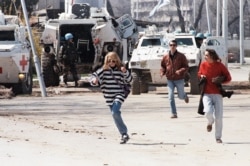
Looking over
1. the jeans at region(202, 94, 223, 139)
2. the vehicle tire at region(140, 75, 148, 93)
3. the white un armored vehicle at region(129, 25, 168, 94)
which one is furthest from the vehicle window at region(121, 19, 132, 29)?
the jeans at region(202, 94, 223, 139)

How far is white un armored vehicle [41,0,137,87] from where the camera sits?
31484 millimetres

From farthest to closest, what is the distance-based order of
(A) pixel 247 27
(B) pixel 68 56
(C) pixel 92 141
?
(A) pixel 247 27 → (B) pixel 68 56 → (C) pixel 92 141

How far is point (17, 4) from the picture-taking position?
186 ft

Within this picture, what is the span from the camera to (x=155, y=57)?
28.2 m

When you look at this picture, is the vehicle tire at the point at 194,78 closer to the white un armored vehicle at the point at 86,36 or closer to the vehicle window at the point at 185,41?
the vehicle window at the point at 185,41

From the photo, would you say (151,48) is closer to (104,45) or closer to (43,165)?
(104,45)

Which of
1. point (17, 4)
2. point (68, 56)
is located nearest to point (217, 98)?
point (68, 56)

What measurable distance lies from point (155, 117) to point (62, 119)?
2.05 meters

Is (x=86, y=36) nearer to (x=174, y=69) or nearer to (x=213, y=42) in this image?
(x=213, y=42)

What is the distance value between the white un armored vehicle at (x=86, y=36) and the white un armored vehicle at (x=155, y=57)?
1.47 metres

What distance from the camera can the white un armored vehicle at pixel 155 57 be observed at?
91.9 feet

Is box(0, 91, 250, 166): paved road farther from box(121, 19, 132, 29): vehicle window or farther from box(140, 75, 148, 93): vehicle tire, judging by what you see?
box(121, 19, 132, 29): vehicle window

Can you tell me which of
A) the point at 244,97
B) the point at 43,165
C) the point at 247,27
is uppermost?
the point at 43,165

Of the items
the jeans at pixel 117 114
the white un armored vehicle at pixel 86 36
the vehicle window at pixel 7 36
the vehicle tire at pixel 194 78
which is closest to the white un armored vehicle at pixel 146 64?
the vehicle tire at pixel 194 78
